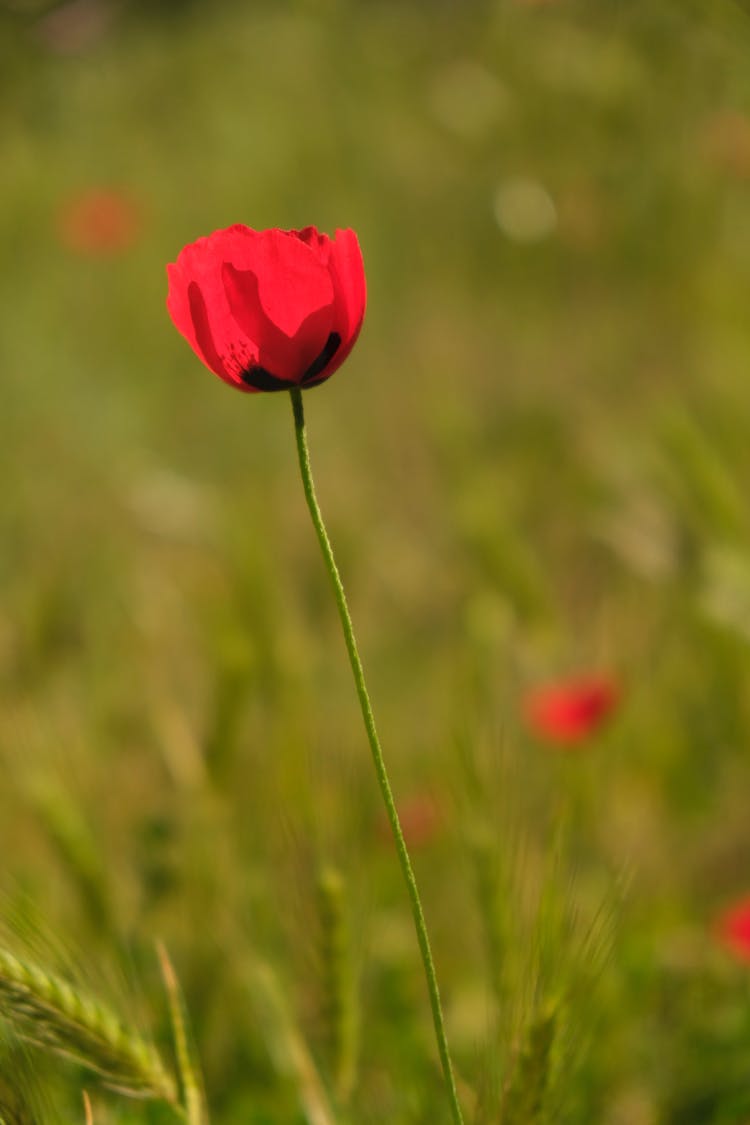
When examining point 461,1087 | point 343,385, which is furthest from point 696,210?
point 461,1087

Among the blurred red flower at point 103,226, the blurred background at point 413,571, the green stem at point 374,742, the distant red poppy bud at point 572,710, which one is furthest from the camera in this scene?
the blurred red flower at point 103,226

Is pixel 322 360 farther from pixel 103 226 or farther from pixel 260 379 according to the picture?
pixel 103 226

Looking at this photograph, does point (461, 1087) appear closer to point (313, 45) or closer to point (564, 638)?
point (564, 638)

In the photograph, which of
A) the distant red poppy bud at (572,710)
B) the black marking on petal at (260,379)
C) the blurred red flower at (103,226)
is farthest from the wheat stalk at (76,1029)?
the blurred red flower at (103,226)

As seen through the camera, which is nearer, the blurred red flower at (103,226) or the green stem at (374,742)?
the green stem at (374,742)

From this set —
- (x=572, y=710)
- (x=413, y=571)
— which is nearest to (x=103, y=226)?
(x=413, y=571)

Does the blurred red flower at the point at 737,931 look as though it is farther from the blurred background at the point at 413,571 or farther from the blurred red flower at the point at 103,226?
the blurred red flower at the point at 103,226
